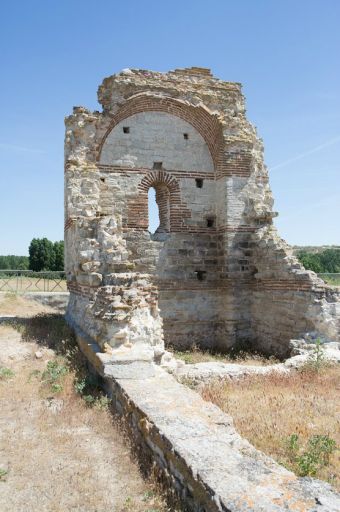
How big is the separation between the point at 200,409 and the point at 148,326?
2.83 m

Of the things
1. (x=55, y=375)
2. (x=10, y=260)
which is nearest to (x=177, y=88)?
(x=55, y=375)

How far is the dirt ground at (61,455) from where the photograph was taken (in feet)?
12.0

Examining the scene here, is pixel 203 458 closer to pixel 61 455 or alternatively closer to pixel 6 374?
pixel 61 455

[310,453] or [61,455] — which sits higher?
[310,453]

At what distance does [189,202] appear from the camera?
11.6 meters

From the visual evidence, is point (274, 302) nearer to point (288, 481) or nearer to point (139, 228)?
point (139, 228)

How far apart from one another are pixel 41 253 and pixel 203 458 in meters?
38.8

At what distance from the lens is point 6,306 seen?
15.7 metres

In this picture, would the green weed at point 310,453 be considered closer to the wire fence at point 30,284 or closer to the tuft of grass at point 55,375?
the tuft of grass at point 55,375

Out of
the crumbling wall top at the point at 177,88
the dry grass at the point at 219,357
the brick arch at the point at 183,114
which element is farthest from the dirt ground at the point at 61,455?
the crumbling wall top at the point at 177,88

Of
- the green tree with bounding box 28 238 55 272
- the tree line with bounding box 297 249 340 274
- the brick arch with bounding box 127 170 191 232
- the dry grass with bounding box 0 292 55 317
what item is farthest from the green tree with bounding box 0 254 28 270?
the brick arch with bounding box 127 170 191 232

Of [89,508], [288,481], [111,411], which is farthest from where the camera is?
[111,411]

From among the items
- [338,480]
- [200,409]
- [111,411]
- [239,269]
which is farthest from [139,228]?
[338,480]

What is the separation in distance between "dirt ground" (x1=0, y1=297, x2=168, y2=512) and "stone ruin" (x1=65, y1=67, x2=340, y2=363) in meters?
3.76
